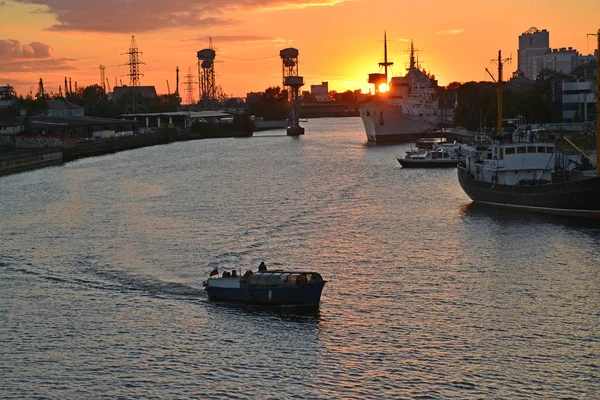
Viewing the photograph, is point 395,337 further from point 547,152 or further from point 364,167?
point 364,167

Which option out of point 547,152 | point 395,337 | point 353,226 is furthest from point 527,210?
point 395,337

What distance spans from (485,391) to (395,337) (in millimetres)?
4859

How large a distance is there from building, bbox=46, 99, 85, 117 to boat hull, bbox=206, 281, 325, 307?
136 m

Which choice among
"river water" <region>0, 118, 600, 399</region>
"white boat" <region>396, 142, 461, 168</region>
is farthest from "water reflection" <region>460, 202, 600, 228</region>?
"white boat" <region>396, 142, 461, 168</region>

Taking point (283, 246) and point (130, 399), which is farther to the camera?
point (283, 246)

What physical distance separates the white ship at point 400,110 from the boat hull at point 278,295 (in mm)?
102518

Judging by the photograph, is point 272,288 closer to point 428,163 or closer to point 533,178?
point 533,178

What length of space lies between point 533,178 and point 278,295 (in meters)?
28.4

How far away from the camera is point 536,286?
34.5 metres

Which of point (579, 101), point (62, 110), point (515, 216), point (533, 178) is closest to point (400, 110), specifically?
point (579, 101)

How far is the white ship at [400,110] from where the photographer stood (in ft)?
449

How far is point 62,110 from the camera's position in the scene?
163625 mm

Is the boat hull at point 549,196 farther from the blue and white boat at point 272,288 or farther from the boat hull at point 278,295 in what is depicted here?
the boat hull at point 278,295

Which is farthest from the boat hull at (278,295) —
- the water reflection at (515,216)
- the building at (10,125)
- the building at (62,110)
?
the building at (62,110)
